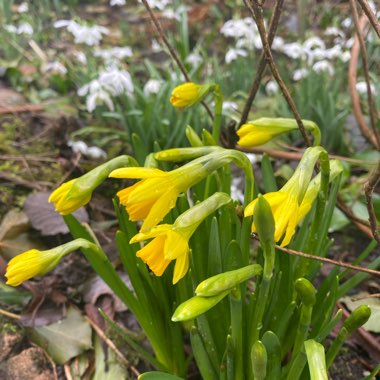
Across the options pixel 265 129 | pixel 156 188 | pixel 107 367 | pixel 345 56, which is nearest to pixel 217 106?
pixel 265 129

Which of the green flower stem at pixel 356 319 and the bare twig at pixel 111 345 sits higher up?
the green flower stem at pixel 356 319

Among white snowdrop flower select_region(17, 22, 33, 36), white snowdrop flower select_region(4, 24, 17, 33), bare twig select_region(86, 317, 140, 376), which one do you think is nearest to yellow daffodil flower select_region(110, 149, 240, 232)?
bare twig select_region(86, 317, 140, 376)

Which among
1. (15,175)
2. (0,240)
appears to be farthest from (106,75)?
(0,240)

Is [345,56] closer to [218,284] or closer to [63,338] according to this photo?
[63,338]

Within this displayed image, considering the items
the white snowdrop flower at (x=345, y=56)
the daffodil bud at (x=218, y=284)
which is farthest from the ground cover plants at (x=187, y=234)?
the white snowdrop flower at (x=345, y=56)

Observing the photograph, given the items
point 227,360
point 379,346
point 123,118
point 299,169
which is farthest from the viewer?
point 123,118

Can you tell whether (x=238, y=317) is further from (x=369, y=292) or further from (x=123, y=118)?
(x=123, y=118)

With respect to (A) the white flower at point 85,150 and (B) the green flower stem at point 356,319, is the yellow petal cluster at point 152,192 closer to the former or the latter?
(B) the green flower stem at point 356,319

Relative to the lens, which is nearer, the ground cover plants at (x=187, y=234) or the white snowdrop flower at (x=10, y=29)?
the ground cover plants at (x=187, y=234)
